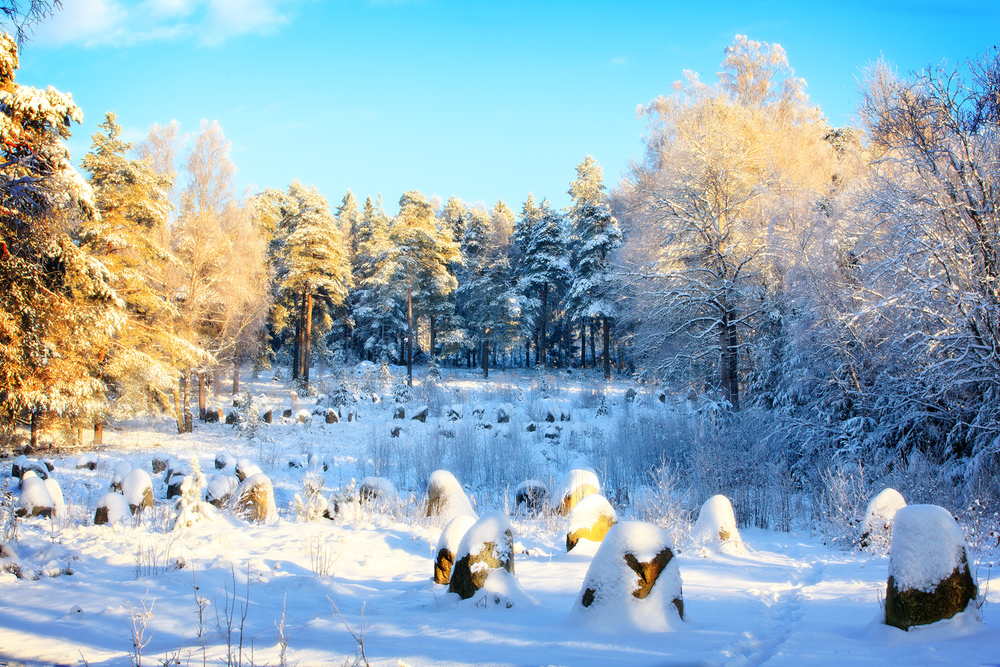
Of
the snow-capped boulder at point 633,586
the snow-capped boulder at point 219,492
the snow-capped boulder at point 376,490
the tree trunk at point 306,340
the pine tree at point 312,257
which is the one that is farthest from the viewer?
the pine tree at point 312,257

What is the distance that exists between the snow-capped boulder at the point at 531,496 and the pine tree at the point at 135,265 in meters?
10.6

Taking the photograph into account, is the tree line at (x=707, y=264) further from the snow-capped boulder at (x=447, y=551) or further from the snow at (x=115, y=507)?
the snow-capped boulder at (x=447, y=551)

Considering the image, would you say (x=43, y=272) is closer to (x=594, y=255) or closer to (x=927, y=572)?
(x=927, y=572)

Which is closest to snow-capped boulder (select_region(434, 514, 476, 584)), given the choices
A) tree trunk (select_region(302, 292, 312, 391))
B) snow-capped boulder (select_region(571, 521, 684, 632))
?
snow-capped boulder (select_region(571, 521, 684, 632))

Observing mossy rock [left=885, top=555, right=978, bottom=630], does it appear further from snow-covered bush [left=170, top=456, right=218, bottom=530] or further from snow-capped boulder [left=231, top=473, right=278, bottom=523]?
snow-covered bush [left=170, top=456, right=218, bottom=530]

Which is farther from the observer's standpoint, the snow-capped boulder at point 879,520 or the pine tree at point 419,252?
the pine tree at point 419,252

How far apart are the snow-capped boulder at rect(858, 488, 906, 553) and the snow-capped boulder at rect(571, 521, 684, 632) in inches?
142

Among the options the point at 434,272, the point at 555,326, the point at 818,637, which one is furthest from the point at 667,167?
the point at 555,326

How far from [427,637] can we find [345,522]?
15.0 feet

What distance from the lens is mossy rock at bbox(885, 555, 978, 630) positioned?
282 cm

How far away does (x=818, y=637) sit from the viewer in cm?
295

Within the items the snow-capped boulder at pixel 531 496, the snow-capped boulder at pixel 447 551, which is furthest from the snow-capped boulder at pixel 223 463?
the snow-capped boulder at pixel 447 551

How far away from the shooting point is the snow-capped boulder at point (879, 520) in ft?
17.8

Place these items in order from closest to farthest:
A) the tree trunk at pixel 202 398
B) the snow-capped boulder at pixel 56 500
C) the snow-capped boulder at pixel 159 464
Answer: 1. the snow-capped boulder at pixel 56 500
2. the snow-capped boulder at pixel 159 464
3. the tree trunk at pixel 202 398
